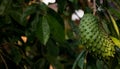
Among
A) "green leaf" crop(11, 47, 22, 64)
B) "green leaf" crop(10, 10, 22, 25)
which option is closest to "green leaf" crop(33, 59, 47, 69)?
"green leaf" crop(11, 47, 22, 64)

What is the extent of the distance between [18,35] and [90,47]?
69cm

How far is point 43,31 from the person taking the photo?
1101 mm

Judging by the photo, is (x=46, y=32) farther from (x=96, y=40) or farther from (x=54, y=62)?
(x=54, y=62)

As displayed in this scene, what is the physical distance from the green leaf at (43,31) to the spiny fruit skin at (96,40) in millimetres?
244

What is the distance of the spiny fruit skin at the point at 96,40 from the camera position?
2.69ft

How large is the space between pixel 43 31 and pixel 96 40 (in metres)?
0.31

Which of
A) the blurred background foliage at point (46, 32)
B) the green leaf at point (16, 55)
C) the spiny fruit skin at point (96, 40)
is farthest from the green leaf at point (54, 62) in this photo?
the spiny fruit skin at point (96, 40)

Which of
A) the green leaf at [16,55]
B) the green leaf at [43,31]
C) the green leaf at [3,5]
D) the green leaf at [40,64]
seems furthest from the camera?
the green leaf at [40,64]

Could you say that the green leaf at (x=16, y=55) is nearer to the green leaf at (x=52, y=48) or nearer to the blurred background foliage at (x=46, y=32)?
the blurred background foliage at (x=46, y=32)

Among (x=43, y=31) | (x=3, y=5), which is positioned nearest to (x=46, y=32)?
(x=43, y=31)

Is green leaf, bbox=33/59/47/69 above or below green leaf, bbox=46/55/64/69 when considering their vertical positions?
below

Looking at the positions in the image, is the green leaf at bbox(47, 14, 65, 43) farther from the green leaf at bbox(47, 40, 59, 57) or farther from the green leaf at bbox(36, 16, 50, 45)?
the green leaf at bbox(47, 40, 59, 57)

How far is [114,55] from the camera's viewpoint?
33.9 inches

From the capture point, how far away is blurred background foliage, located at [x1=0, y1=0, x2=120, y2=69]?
97 centimetres
